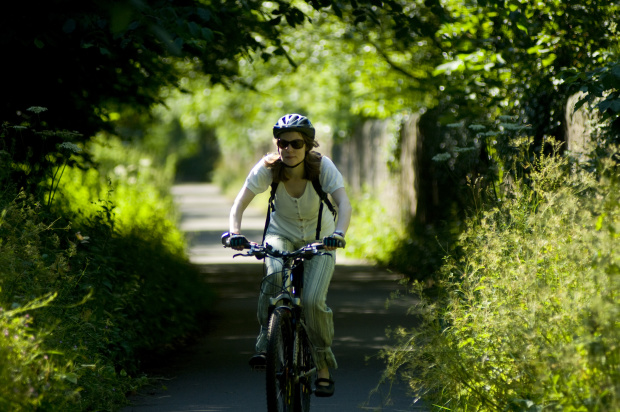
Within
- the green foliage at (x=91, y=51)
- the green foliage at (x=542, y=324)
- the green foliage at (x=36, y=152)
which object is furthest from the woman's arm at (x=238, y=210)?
the green foliage at (x=36, y=152)

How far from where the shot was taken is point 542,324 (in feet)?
15.8

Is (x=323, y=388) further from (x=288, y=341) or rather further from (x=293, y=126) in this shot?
(x=293, y=126)

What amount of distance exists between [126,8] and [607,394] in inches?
98.9

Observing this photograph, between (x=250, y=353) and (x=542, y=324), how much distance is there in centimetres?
403

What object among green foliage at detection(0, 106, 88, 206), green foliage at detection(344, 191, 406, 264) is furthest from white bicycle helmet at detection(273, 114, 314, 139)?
green foliage at detection(344, 191, 406, 264)

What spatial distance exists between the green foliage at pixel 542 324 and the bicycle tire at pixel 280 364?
0.62 meters

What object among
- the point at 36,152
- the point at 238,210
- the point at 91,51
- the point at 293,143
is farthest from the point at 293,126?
the point at 36,152

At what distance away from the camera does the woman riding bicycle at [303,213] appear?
579 cm

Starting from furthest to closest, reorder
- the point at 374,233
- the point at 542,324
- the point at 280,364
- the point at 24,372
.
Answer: the point at 374,233
the point at 280,364
the point at 542,324
the point at 24,372

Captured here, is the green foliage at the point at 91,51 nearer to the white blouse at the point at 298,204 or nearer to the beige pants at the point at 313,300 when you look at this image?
the white blouse at the point at 298,204

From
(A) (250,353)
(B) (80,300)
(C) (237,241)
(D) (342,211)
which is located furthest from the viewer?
(A) (250,353)

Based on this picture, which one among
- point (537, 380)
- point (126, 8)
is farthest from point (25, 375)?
point (537, 380)

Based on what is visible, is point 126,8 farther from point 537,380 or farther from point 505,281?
point 505,281

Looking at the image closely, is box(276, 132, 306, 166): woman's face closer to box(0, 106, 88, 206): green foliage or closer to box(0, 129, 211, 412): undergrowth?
box(0, 129, 211, 412): undergrowth
